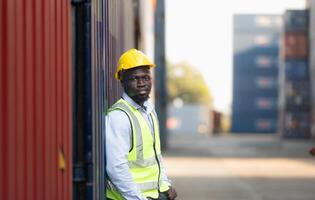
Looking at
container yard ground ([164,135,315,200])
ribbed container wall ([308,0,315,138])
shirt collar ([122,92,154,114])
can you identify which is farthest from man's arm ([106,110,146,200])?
ribbed container wall ([308,0,315,138])

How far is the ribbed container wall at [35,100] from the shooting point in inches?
123

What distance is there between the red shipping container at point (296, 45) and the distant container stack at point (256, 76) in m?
17.3

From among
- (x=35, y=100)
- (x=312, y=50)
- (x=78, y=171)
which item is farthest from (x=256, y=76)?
(x=35, y=100)

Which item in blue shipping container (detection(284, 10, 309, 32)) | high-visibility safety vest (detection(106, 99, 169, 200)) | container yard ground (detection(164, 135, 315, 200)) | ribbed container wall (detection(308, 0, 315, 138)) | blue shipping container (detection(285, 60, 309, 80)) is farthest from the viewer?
blue shipping container (detection(285, 60, 309, 80))

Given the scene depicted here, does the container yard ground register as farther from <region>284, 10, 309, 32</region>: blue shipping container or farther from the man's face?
<region>284, 10, 309, 32</region>: blue shipping container

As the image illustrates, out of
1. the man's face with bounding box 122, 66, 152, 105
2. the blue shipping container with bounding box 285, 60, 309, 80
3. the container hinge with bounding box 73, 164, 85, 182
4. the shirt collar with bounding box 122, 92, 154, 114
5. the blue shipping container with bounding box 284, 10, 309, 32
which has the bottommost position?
the container hinge with bounding box 73, 164, 85, 182

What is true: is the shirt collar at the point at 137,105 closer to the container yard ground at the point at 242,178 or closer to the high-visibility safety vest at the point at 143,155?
the high-visibility safety vest at the point at 143,155

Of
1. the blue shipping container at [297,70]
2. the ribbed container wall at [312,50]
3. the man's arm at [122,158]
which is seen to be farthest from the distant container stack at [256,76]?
the man's arm at [122,158]

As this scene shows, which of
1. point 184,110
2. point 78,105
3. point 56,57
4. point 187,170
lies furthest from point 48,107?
point 184,110

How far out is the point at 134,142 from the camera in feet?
14.5

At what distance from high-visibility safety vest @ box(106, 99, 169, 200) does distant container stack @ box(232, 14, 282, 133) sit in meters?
65.4

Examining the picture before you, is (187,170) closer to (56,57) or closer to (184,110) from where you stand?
(56,57)

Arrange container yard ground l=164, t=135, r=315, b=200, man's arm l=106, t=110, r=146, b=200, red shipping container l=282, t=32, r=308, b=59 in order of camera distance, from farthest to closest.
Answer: red shipping container l=282, t=32, r=308, b=59 → container yard ground l=164, t=135, r=315, b=200 → man's arm l=106, t=110, r=146, b=200

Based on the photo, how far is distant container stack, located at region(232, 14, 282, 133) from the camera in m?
69.8
